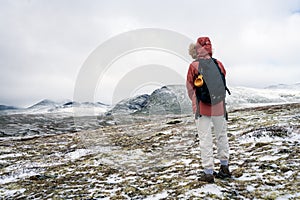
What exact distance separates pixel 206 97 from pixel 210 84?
41cm

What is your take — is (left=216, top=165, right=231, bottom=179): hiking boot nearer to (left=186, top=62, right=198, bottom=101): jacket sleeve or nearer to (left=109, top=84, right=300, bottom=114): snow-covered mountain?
(left=186, top=62, right=198, bottom=101): jacket sleeve

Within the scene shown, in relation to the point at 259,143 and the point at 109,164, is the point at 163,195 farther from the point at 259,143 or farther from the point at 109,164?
the point at 259,143

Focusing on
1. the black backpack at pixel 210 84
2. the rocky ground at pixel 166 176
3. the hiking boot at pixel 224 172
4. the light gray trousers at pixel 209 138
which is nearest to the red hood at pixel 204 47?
the black backpack at pixel 210 84

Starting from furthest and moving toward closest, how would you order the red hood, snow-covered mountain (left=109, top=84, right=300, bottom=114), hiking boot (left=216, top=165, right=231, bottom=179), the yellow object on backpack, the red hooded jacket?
snow-covered mountain (left=109, top=84, right=300, bottom=114), hiking boot (left=216, top=165, right=231, bottom=179), the red hood, the red hooded jacket, the yellow object on backpack

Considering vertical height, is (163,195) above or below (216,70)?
below

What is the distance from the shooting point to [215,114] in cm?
729

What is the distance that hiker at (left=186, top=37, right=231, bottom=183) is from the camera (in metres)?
7.14

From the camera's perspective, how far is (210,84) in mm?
7141

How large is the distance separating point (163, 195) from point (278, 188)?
10.7 ft


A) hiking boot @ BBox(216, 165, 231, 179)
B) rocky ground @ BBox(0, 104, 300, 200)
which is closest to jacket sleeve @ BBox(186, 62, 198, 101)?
hiking boot @ BBox(216, 165, 231, 179)

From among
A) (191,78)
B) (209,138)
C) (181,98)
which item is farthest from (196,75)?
(181,98)

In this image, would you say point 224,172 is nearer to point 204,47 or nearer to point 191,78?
point 191,78

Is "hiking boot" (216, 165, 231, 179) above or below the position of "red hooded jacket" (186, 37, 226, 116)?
below

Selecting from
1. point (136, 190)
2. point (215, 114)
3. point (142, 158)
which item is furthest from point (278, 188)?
point (142, 158)
